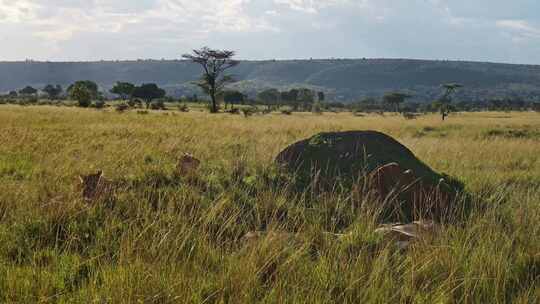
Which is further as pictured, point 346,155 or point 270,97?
point 270,97

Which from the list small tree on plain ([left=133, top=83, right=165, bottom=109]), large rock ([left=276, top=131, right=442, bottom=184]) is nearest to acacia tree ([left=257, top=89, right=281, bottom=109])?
small tree on plain ([left=133, top=83, right=165, bottom=109])

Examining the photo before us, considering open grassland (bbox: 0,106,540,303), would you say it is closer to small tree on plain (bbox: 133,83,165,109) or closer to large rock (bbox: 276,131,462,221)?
large rock (bbox: 276,131,462,221)

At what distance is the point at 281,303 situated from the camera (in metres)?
2.82

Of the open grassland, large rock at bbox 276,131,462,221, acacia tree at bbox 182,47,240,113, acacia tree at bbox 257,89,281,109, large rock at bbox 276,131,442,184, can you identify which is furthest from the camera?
acacia tree at bbox 257,89,281,109

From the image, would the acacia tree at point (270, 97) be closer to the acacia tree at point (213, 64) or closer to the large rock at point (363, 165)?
the acacia tree at point (213, 64)

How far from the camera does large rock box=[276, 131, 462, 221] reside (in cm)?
579

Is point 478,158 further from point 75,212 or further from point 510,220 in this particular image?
point 75,212

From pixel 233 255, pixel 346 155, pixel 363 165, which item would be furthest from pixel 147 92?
pixel 233 255

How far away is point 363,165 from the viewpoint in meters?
7.04

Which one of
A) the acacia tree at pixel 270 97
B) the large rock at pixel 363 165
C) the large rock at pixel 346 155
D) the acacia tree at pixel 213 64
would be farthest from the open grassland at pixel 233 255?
the acacia tree at pixel 270 97

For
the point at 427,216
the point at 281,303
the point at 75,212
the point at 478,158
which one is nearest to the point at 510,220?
the point at 427,216

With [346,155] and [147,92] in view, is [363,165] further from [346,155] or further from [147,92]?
[147,92]

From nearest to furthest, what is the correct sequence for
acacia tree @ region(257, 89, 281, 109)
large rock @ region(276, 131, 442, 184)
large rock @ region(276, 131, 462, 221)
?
large rock @ region(276, 131, 462, 221) → large rock @ region(276, 131, 442, 184) → acacia tree @ region(257, 89, 281, 109)

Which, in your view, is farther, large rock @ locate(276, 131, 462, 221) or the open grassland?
large rock @ locate(276, 131, 462, 221)
